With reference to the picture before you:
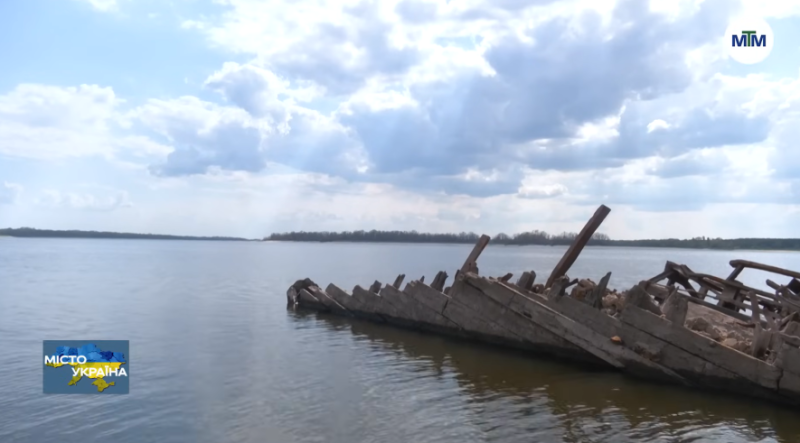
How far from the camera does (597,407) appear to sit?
11.6 metres

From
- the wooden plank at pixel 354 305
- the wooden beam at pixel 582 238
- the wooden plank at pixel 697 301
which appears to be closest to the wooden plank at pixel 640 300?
the wooden plank at pixel 697 301

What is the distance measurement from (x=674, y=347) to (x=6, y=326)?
21453 millimetres

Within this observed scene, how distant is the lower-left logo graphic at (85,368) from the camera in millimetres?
12898

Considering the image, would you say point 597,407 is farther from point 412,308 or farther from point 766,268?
point 412,308

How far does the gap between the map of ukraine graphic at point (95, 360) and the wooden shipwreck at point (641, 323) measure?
26.5 ft

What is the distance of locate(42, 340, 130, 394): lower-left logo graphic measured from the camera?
12.9m

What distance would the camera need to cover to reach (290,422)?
1087 cm

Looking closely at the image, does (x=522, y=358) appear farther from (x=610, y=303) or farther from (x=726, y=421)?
(x=726, y=421)

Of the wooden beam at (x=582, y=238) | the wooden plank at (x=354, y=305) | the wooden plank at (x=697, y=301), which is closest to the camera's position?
the wooden plank at (x=697, y=301)

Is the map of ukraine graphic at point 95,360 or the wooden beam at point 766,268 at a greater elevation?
the wooden beam at point 766,268

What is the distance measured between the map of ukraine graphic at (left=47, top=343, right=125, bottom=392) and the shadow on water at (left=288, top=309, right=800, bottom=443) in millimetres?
7047

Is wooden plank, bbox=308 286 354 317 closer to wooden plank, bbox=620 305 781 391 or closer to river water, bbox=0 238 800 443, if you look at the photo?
river water, bbox=0 238 800 443

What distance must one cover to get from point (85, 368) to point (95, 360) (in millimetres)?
1402

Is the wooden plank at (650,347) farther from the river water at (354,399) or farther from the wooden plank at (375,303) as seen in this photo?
the wooden plank at (375,303)
